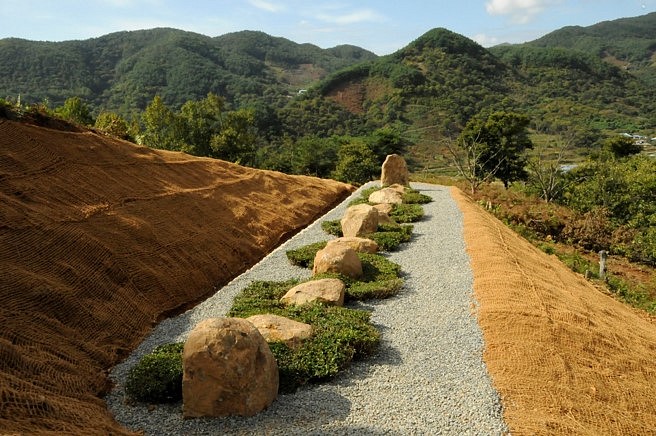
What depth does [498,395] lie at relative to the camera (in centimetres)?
671

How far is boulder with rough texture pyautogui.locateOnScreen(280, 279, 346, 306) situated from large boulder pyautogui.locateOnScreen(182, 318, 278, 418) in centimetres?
352

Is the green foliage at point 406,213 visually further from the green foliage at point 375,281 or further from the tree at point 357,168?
the tree at point 357,168

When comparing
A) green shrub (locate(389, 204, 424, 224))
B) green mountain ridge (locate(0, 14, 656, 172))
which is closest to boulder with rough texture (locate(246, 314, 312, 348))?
green shrub (locate(389, 204, 424, 224))

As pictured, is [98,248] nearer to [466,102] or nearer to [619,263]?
[619,263]

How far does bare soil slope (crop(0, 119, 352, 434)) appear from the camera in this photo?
21.6 feet

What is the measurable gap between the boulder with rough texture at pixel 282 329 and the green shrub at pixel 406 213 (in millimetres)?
10770

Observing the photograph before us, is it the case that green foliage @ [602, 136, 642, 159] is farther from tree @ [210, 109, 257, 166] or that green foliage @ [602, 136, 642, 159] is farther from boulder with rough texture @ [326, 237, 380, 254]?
boulder with rough texture @ [326, 237, 380, 254]

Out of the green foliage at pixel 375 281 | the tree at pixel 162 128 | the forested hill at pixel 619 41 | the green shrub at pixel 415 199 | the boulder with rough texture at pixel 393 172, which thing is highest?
the forested hill at pixel 619 41

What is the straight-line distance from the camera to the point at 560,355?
8.02m

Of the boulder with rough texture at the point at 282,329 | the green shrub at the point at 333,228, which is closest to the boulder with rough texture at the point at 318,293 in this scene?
the boulder with rough texture at the point at 282,329

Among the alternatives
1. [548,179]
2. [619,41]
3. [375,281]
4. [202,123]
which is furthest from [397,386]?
[619,41]

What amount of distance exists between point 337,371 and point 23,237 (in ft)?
23.3

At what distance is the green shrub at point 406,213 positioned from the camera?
18.6 meters

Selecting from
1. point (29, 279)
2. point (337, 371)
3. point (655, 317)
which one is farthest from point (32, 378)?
point (655, 317)
